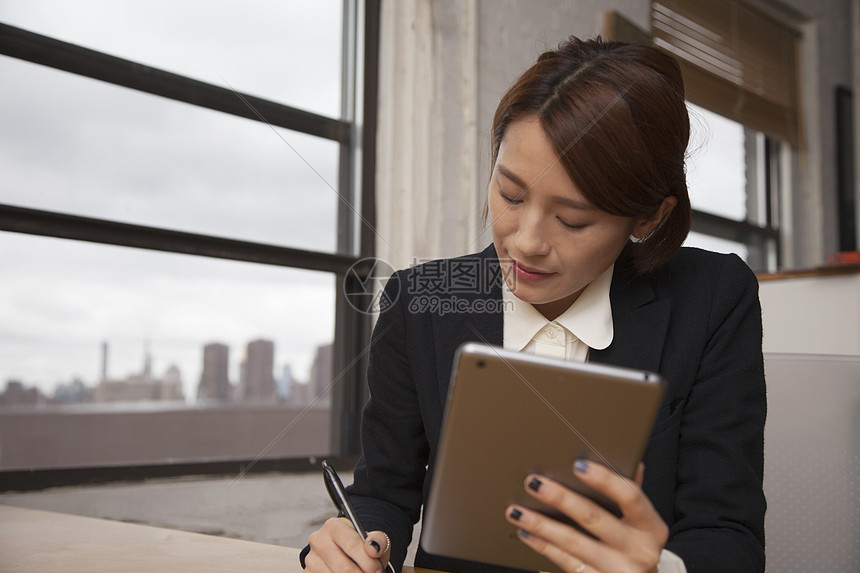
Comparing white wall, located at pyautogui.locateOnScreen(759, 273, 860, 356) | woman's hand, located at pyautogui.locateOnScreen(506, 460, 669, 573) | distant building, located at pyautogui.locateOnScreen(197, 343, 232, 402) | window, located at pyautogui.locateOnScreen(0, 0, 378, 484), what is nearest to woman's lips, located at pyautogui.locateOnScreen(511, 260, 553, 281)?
woman's hand, located at pyautogui.locateOnScreen(506, 460, 669, 573)

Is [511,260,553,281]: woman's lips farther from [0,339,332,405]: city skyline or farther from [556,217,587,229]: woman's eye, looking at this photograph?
[0,339,332,405]: city skyline

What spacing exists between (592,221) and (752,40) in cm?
309

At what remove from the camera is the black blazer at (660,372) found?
0.70m

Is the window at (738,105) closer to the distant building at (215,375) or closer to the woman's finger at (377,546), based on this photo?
the distant building at (215,375)

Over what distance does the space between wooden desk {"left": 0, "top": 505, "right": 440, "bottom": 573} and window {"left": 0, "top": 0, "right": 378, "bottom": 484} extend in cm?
72

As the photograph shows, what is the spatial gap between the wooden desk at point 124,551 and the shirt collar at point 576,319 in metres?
0.28

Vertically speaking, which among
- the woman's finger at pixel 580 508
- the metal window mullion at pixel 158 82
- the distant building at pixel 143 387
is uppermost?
the metal window mullion at pixel 158 82

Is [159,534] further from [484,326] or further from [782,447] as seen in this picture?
[782,447]

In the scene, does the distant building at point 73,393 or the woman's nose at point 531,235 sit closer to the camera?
the woman's nose at point 531,235

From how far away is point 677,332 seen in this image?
789mm

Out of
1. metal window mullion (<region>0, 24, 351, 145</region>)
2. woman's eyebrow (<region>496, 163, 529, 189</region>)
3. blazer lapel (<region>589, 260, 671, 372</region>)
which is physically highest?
metal window mullion (<region>0, 24, 351, 145</region>)

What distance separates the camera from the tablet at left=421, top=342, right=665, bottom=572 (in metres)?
0.44

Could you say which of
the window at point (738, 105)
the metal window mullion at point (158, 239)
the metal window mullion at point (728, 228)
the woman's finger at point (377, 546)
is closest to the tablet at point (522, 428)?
the woman's finger at point (377, 546)

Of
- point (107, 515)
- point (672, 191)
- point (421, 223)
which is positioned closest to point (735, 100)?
point (421, 223)
